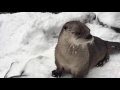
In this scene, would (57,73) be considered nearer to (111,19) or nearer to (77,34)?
(77,34)

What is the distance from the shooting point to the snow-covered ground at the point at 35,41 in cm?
→ 377

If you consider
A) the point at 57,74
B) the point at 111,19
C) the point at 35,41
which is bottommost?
the point at 57,74

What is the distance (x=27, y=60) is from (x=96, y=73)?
36.0 inches

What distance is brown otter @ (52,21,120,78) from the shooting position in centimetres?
328

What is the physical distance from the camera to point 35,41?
14.5ft

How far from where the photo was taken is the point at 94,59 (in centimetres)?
370

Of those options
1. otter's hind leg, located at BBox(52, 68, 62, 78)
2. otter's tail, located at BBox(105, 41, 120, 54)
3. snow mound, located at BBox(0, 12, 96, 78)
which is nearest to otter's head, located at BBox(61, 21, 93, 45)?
otter's hind leg, located at BBox(52, 68, 62, 78)

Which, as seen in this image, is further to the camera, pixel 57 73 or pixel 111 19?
pixel 111 19

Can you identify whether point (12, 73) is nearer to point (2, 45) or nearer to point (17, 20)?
point (2, 45)

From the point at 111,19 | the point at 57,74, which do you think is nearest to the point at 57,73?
the point at 57,74

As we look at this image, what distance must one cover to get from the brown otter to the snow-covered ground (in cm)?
14

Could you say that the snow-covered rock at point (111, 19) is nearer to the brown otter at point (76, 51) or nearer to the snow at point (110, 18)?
the snow at point (110, 18)

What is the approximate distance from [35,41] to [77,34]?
1276 mm

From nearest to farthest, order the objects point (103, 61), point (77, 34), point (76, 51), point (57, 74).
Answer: point (77, 34) < point (76, 51) < point (57, 74) < point (103, 61)
